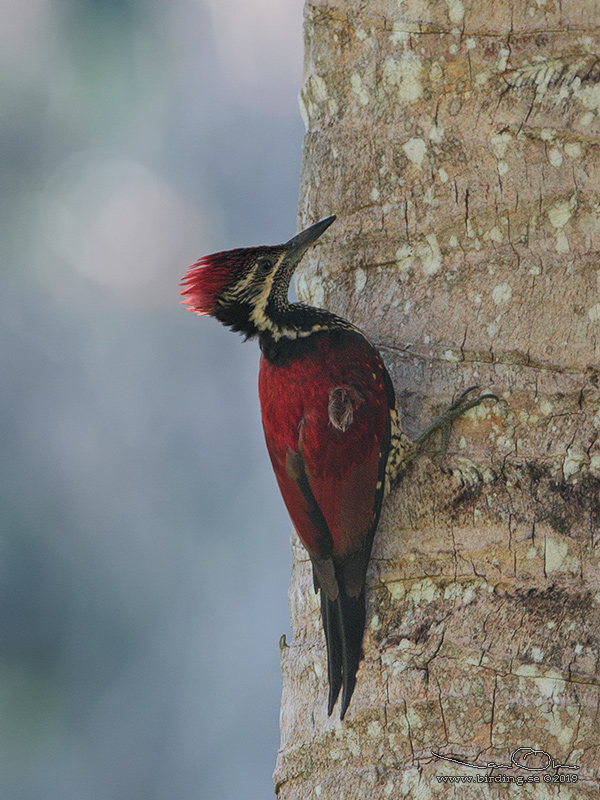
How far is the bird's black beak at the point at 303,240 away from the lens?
273 cm

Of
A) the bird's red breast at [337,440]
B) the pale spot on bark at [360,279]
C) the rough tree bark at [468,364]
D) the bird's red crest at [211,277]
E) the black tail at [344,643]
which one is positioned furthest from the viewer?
the bird's red crest at [211,277]

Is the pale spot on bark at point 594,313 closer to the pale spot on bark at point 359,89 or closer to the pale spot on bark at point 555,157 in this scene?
the pale spot on bark at point 555,157

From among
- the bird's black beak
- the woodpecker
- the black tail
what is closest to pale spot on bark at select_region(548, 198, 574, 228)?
the woodpecker

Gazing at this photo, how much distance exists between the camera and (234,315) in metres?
3.03

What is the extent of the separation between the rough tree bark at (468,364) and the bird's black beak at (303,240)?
0.15 feet

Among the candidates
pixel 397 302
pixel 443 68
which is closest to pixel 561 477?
pixel 397 302

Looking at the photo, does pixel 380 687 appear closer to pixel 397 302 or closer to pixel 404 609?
pixel 404 609

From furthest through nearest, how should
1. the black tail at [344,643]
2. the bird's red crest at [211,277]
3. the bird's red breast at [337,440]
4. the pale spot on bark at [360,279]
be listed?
1. the bird's red crest at [211,277]
2. the pale spot on bark at [360,279]
3. the bird's red breast at [337,440]
4. the black tail at [344,643]

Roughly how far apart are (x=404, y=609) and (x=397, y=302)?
784 mm

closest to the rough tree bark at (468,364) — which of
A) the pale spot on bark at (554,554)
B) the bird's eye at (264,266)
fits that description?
the pale spot on bark at (554,554)

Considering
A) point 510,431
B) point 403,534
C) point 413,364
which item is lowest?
point 403,534

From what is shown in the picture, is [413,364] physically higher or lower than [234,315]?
lower

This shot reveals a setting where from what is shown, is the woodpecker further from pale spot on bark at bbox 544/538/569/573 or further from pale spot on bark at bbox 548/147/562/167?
pale spot on bark at bbox 548/147/562/167

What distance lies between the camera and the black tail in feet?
7.63
